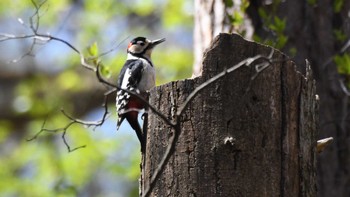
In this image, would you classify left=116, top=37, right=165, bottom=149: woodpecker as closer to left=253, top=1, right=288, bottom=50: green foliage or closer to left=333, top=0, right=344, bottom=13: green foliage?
left=253, top=1, right=288, bottom=50: green foliage

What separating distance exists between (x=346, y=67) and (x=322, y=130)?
0.64m

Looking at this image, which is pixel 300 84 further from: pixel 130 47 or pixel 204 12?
pixel 130 47

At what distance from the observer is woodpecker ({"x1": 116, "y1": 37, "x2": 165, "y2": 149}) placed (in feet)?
16.3

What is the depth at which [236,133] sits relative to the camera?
356cm

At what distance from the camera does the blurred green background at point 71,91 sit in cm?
1106

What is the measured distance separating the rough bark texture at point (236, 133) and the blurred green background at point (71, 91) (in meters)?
7.02

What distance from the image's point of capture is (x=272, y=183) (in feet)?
11.6

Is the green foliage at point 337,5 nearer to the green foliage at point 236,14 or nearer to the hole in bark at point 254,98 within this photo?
the green foliage at point 236,14

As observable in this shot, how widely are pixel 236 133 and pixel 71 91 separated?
8114mm

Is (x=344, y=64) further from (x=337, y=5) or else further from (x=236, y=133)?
(x=236, y=133)

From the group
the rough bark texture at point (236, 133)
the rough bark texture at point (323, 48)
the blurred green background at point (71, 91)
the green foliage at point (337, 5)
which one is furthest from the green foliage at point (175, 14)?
the rough bark texture at point (236, 133)

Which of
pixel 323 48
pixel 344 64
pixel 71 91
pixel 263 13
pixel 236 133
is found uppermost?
pixel 71 91

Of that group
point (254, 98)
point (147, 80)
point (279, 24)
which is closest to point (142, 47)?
point (147, 80)

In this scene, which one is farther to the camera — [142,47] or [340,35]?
[142,47]
